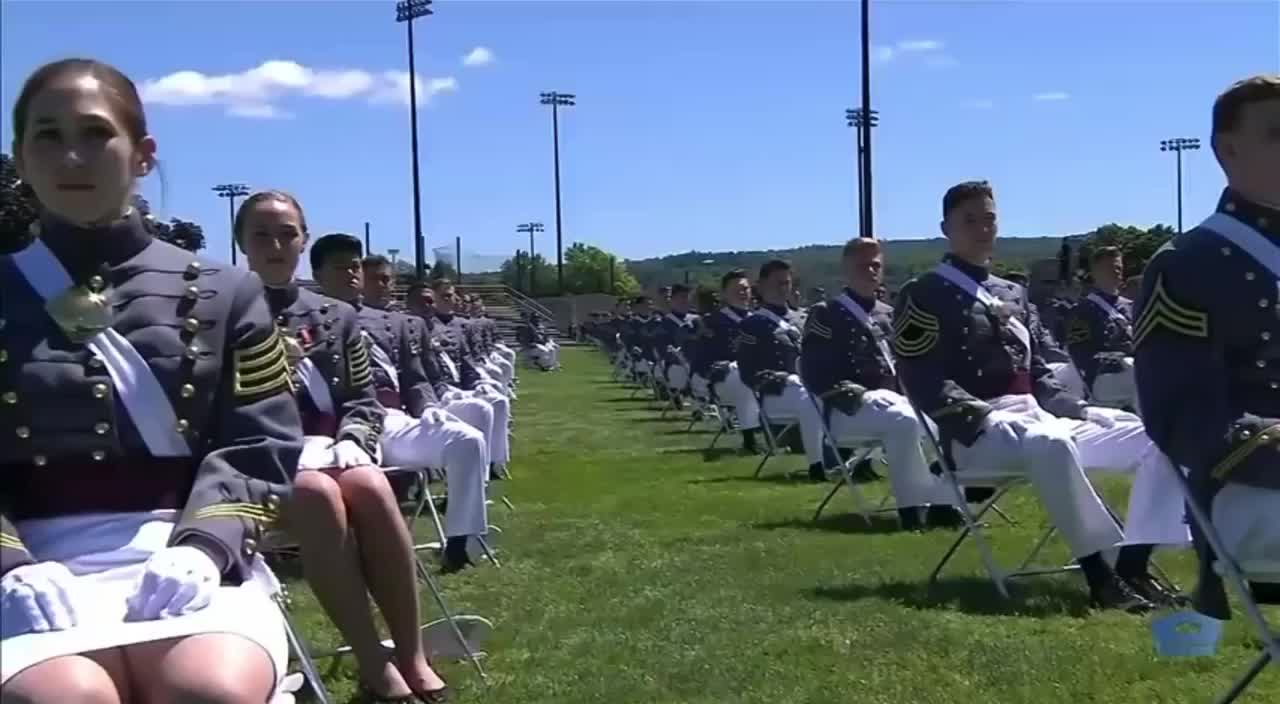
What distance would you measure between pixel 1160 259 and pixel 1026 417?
3.51 meters

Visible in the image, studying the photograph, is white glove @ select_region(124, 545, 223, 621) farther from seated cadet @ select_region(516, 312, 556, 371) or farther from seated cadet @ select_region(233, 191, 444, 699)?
seated cadet @ select_region(516, 312, 556, 371)

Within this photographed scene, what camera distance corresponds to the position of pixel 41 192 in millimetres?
3379

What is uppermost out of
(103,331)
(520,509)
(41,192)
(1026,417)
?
(41,192)

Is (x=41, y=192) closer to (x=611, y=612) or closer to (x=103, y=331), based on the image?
(x=103, y=331)

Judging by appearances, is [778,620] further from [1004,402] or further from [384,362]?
[384,362]

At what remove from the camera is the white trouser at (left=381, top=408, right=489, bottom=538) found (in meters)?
8.23

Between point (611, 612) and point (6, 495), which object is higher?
point (6, 495)

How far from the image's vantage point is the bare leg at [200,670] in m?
2.90

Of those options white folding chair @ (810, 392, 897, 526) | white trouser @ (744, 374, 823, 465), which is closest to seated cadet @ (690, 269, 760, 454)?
white trouser @ (744, 374, 823, 465)

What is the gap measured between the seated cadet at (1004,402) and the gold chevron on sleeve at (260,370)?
4112 mm

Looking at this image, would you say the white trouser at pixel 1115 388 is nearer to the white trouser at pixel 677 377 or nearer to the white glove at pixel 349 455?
the white glove at pixel 349 455

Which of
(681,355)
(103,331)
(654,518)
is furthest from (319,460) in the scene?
(681,355)

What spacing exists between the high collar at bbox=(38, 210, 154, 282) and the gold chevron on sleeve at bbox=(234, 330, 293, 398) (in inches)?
12.5

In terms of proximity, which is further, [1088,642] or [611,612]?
[611,612]
